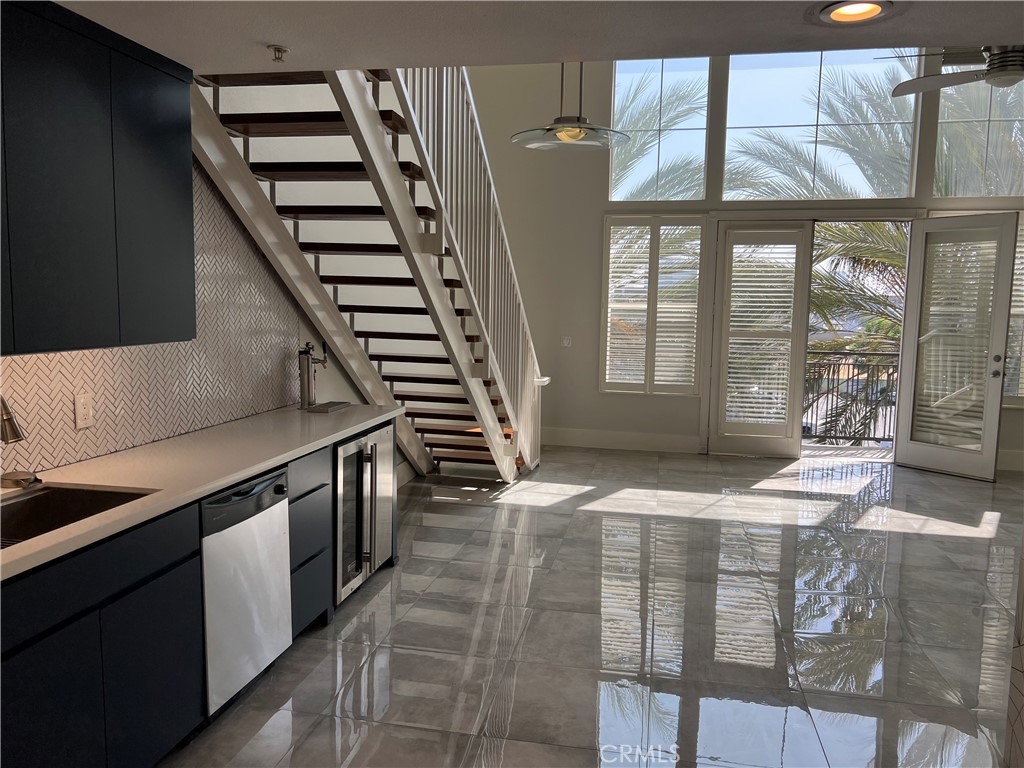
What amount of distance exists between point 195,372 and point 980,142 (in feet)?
22.9

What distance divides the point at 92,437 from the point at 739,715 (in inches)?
103

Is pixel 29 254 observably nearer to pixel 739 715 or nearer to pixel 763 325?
pixel 739 715

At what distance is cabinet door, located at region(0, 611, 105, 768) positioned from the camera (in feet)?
5.59

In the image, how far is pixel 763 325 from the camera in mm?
7141

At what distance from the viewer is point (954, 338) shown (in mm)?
6664

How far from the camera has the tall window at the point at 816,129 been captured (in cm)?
695

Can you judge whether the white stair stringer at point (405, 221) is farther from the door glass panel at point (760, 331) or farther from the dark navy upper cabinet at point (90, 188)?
the door glass panel at point (760, 331)

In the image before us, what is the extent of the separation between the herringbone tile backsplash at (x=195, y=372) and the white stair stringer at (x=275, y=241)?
10cm

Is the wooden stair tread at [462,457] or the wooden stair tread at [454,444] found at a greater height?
the wooden stair tread at [454,444]

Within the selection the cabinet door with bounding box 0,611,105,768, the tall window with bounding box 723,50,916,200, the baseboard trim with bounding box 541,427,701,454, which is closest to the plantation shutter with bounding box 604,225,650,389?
the baseboard trim with bounding box 541,427,701,454

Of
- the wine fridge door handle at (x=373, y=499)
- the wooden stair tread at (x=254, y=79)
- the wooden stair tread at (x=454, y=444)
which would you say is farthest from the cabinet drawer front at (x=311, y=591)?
the wooden stair tread at (x=454, y=444)

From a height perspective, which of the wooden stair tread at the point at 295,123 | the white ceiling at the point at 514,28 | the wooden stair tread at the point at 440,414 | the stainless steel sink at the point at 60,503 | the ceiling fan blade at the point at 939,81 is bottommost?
the wooden stair tread at the point at 440,414

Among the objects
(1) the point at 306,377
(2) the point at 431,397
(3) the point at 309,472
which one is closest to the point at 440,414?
(2) the point at 431,397

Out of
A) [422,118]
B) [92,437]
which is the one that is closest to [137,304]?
[92,437]
